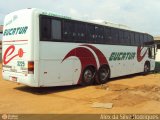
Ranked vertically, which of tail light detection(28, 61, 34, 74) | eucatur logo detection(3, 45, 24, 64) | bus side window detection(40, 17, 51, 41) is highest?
bus side window detection(40, 17, 51, 41)

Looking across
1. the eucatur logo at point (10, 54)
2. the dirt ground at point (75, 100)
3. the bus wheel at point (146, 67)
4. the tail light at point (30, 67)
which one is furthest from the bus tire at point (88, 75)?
the bus wheel at point (146, 67)

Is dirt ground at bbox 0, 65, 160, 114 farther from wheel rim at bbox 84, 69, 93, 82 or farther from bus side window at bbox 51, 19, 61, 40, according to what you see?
bus side window at bbox 51, 19, 61, 40

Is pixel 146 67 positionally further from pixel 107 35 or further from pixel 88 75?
pixel 88 75

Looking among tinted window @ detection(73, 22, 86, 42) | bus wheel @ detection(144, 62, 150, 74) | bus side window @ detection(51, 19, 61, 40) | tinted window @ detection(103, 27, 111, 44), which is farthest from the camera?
bus wheel @ detection(144, 62, 150, 74)

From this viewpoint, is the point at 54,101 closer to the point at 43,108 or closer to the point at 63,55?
the point at 43,108

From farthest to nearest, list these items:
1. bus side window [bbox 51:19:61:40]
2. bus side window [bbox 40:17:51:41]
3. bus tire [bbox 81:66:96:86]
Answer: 1. bus tire [bbox 81:66:96:86]
2. bus side window [bbox 51:19:61:40]
3. bus side window [bbox 40:17:51:41]

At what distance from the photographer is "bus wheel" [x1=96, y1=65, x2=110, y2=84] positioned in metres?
14.8

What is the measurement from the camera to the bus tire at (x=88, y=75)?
13.6m

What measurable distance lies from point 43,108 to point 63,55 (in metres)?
3.67

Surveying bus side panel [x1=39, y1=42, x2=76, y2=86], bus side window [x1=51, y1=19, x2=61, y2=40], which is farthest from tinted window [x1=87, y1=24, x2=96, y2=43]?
bus side window [x1=51, y1=19, x2=61, y2=40]

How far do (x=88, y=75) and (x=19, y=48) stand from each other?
400 cm

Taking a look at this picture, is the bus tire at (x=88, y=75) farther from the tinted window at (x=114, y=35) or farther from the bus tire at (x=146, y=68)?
the bus tire at (x=146, y=68)

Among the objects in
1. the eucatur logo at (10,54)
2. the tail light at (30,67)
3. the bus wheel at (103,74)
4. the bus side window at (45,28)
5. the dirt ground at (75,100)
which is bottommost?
the dirt ground at (75,100)

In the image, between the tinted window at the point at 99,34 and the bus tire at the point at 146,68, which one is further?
the bus tire at the point at 146,68
